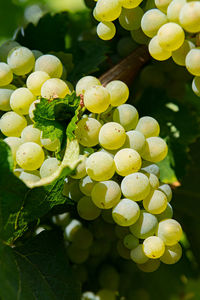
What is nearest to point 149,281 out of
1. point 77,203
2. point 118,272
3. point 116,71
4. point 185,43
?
point 118,272

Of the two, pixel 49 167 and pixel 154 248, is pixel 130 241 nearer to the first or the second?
pixel 154 248

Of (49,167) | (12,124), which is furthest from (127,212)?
(12,124)

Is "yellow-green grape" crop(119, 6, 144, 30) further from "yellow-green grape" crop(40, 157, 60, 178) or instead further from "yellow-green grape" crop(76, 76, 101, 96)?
"yellow-green grape" crop(40, 157, 60, 178)

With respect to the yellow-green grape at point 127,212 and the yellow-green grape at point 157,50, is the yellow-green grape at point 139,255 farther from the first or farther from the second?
the yellow-green grape at point 157,50

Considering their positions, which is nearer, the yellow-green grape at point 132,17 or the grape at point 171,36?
the grape at point 171,36

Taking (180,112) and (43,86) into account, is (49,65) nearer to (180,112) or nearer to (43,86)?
(43,86)

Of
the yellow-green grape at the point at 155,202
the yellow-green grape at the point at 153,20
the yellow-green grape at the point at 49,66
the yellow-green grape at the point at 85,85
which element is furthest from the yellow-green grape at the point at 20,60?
the yellow-green grape at the point at 155,202
